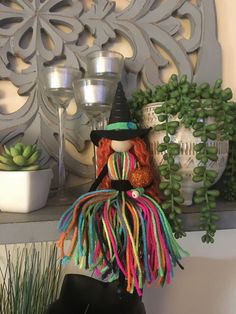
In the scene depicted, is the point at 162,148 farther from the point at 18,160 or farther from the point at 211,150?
the point at 18,160

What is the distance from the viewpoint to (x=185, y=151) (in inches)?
17.2

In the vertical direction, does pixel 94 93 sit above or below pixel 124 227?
above

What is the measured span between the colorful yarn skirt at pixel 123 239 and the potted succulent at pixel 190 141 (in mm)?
30

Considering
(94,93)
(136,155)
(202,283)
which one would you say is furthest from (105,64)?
(202,283)

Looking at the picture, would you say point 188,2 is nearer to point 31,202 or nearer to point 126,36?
point 126,36

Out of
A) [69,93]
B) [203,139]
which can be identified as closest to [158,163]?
[203,139]

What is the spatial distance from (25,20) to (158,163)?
36 centimetres

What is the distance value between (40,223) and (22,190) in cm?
6

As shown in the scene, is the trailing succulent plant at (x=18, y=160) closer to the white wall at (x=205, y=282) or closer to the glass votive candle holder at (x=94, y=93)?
the glass votive candle holder at (x=94, y=93)

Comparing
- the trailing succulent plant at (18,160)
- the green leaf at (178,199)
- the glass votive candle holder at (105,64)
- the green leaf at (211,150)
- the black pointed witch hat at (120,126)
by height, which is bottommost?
the green leaf at (178,199)

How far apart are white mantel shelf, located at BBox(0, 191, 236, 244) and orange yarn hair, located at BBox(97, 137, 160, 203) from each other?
0.06 meters

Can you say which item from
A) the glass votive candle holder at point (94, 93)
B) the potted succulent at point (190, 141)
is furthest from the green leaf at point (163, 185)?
the glass votive candle holder at point (94, 93)

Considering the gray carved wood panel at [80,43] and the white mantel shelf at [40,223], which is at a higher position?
the gray carved wood panel at [80,43]

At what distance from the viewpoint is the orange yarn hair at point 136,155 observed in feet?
1.44
